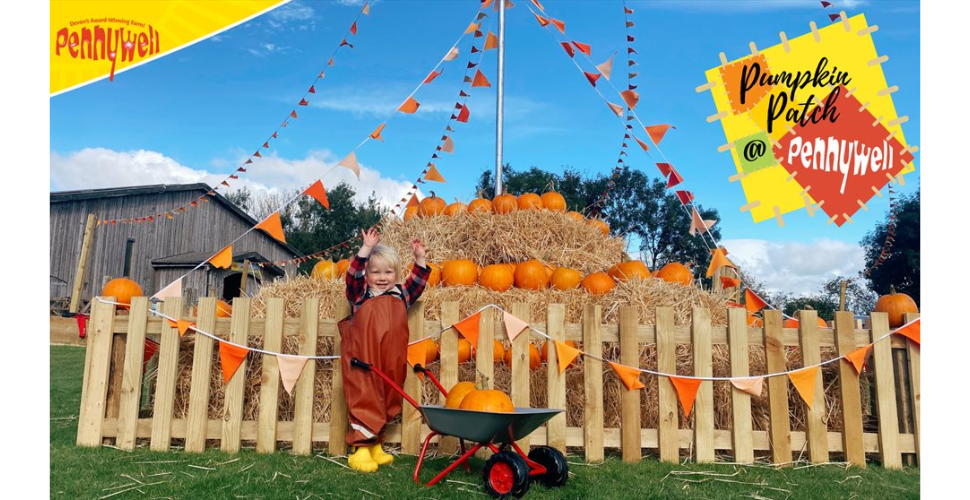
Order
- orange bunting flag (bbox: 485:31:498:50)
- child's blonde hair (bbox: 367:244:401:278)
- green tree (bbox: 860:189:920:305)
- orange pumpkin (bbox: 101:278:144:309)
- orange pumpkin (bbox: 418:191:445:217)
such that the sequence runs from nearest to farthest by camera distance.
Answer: child's blonde hair (bbox: 367:244:401:278)
orange pumpkin (bbox: 101:278:144:309)
orange pumpkin (bbox: 418:191:445:217)
orange bunting flag (bbox: 485:31:498:50)
green tree (bbox: 860:189:920:305)

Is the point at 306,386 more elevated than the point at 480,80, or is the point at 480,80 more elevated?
the point at 480,80

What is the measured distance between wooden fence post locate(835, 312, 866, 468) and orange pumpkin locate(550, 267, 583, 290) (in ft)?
6.50

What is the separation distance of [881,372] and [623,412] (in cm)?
190

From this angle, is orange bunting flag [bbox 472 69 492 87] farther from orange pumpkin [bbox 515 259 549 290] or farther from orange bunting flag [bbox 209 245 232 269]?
orange bunting flag [bbox 209 245 232 269]

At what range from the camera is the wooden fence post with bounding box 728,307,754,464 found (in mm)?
3738

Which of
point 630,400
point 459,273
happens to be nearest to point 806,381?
point 630,400

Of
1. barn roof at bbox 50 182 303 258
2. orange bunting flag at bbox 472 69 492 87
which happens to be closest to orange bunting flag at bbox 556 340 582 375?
orange bunting flag at bbox 472 69 492 87

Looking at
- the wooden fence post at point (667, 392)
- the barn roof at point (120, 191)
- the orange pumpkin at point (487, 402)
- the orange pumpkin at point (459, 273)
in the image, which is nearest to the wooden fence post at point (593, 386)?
the wooden fence post at point (667, 392)

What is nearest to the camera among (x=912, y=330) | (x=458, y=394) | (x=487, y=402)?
(x=487, y=402)

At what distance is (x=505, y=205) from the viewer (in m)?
6.16

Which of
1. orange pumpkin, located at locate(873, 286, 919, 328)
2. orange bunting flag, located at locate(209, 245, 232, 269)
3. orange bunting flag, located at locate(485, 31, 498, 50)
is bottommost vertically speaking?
orange pumpkin, located at locate(873, 286, 919, 328)

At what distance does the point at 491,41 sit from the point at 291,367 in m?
4.73

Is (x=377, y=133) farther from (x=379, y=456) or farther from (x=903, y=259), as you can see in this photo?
(x=903, y=259)

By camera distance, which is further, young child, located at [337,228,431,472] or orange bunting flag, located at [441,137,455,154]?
orange bunting flag, located at [441,137,455,154]
